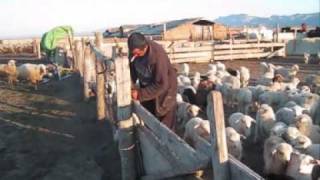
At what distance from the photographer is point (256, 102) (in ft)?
35.2

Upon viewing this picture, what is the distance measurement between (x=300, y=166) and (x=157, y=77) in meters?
2.23

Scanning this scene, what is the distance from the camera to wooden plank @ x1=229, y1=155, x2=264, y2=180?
3580mm

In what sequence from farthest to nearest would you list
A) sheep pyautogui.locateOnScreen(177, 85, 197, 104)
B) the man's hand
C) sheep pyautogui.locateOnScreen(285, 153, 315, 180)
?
sheep pyautogui.locateOnScreen(177, 85, 197, 104)
the man's hand
sheep pyautogui.locateOnScreen(285, 153, 315, 180)

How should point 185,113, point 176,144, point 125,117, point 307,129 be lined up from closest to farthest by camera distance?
point 176,144 < point 125,117 < point 307,129 < point 185,113

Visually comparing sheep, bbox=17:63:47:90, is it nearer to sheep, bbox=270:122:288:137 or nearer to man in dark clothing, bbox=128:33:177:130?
man in dark clothing, bbox=128:33:177:130

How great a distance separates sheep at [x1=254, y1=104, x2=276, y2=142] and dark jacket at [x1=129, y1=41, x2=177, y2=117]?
2.25m

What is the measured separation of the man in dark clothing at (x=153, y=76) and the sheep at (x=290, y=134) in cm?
177

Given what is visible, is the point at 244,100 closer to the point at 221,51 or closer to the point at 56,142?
the point at 56,142

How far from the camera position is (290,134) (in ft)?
23.4

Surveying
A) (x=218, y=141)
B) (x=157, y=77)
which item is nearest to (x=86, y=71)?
(x=157, y=77)

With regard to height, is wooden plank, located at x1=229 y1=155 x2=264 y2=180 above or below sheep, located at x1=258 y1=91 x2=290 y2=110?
above

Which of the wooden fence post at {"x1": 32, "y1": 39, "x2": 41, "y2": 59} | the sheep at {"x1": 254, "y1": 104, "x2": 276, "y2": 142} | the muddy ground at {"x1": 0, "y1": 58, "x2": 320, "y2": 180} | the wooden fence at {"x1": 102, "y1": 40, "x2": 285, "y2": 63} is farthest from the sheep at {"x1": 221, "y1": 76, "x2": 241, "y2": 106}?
the wooden fence post at {"x1": 32, "y1": 39, "x2": 41, "y2": 59}

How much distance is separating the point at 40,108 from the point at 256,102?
6.08 meters

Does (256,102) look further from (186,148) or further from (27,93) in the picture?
(27,93)
